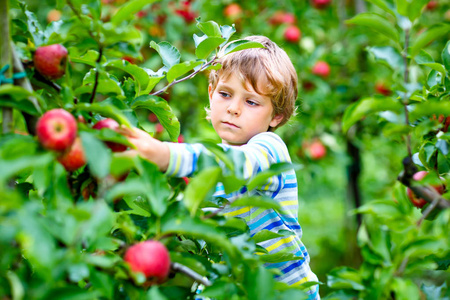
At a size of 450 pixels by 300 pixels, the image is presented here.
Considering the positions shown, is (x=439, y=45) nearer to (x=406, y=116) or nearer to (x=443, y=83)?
(x=443, y=83)

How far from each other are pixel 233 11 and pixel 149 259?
2.84 meters

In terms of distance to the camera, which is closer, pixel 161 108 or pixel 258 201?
pixel 258 201

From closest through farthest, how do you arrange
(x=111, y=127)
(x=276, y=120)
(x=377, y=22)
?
1. (x=111, y=127)
2. (x=377, y=22)
3. (x=276, y=120)

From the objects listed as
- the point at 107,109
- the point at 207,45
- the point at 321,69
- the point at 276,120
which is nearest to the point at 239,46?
the point at 207,45

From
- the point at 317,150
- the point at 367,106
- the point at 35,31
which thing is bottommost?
the point at 317,150

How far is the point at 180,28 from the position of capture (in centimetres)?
346

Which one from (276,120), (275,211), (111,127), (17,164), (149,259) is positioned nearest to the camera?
(17,164)

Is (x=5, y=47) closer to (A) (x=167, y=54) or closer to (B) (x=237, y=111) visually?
(A) (x=167, y=54)

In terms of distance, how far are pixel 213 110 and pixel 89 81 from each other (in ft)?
1.87

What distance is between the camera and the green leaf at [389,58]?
98 centimetres

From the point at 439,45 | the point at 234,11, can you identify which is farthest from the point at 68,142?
the point at 439,45

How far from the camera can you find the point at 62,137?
757 millimetres

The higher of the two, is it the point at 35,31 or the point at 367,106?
the point at 35,31

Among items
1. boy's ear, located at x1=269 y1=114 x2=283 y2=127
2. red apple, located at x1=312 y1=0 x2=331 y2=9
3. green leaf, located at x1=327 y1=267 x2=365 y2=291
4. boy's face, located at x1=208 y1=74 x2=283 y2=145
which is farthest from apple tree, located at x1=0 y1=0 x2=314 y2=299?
→ red apple, located at x1=312 y1=0 x2=331 y2=9
